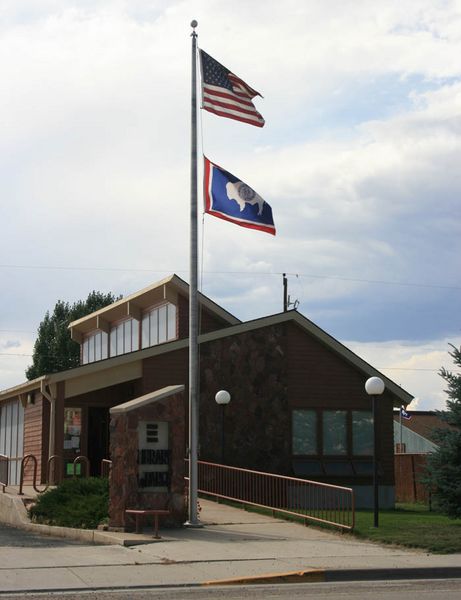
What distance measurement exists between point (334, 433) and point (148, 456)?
11.4 m

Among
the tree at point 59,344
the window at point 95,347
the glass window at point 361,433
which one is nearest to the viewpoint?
the glass window at point 361,433

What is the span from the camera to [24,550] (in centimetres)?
1522

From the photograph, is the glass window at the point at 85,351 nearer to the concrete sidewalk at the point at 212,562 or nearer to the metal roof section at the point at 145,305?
the metal roof section at the point at 145,305

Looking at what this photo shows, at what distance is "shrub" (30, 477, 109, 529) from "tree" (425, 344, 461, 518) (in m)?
6.84

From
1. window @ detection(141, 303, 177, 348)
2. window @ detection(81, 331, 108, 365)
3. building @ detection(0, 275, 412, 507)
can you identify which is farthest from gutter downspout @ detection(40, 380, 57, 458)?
window @ detection(81, 331, 108, 365)

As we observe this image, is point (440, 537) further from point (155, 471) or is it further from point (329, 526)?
point (155, 471)

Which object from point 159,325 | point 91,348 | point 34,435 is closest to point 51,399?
point 34,435

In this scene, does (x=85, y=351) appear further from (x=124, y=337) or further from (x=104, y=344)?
(x=124, y=337)

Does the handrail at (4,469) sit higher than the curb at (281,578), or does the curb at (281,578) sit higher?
the handrail at (4,469)

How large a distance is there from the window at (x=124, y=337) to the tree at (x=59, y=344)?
108 feet

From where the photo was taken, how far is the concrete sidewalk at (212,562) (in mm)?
12141

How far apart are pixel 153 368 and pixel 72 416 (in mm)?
3595

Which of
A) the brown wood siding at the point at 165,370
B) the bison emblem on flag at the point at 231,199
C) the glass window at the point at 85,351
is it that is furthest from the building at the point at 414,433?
the bison emblem on flag at the point at 231,199

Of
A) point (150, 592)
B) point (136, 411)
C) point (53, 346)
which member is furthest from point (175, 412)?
point (53, 346)
